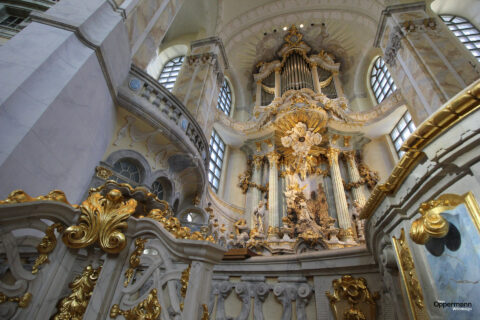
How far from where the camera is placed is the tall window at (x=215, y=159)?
10.7 m

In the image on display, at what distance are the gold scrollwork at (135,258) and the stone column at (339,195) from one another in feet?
28.8

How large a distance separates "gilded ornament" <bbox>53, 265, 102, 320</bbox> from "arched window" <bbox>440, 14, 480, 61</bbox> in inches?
478

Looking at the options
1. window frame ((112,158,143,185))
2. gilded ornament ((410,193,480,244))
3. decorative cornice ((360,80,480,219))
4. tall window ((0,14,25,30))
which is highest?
tall window ((0,14,25,30))

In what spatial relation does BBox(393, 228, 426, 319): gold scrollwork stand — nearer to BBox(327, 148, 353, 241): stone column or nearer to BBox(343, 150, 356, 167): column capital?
BBox(327, 148, 353, 241): stone column

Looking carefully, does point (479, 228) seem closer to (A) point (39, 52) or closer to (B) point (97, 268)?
(B) point (97, 268)

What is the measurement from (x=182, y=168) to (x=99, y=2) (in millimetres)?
3348

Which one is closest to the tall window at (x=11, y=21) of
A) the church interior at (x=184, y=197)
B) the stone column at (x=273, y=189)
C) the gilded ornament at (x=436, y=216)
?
the church interior at (x=184, y=197)

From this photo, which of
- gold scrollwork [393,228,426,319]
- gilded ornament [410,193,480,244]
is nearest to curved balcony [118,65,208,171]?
gold scrollwork [393,228,426,319]

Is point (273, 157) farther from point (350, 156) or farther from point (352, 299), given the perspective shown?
point (352, 299)

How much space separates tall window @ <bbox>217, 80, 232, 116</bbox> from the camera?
43.7 feet

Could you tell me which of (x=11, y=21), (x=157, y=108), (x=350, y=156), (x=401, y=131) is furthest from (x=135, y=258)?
(x=401, y=131)

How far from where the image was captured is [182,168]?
5.57 meters

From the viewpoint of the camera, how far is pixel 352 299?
2.88 m

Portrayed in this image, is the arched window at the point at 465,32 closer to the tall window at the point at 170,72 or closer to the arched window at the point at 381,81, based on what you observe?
the arched window at the point at 381,81
